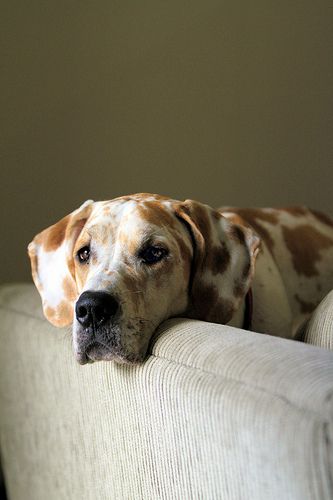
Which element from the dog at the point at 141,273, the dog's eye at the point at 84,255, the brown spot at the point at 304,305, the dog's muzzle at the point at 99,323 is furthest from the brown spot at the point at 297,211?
the dog's muzzle at the point at 99,323

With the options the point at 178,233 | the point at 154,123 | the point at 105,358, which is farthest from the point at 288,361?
the point at 154,123

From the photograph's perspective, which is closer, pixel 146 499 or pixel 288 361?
pixel 288 361

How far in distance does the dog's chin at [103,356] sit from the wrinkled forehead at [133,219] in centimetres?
25

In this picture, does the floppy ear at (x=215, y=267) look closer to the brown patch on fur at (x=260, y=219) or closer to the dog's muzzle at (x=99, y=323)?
the dog's muzzle at (x=99, y=323)

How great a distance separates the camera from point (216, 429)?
2.99ft

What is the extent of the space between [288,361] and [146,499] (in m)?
0.42

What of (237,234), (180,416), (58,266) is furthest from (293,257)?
(180,416)

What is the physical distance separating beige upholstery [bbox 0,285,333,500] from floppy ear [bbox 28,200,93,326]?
50 mm

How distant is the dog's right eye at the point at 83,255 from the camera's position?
1409 millimetres

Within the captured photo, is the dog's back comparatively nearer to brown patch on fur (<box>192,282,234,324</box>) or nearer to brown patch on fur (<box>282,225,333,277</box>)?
brown patch on fur (<box>282,225,333,277</box>)

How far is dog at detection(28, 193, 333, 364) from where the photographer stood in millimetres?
1197

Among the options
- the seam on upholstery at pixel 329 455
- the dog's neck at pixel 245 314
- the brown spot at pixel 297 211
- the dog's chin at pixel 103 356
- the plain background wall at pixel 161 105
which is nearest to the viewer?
the seam on upholstery at pixel 329 455

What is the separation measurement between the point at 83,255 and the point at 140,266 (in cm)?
15

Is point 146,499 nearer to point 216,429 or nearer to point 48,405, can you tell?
point 216,429
